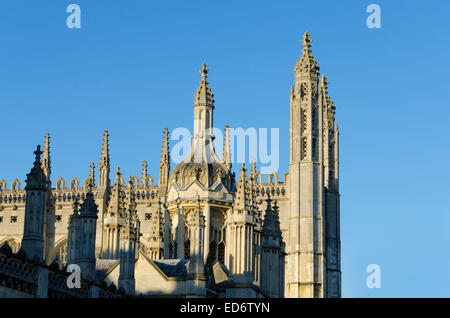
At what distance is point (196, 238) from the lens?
1586 inches

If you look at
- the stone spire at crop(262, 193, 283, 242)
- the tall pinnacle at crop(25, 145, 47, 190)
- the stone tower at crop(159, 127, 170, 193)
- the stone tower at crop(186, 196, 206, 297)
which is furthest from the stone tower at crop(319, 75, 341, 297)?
the tall pinnacle at crop(25, 145, 47, 190)

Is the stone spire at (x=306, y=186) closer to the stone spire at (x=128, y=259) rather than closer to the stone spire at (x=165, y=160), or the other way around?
the stone spire at (x=165, y=160)

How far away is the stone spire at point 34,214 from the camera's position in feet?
93.4

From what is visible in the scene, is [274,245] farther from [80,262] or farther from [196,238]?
[80,262]

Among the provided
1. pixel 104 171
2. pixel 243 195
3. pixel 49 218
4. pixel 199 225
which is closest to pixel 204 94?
pixel 243 195

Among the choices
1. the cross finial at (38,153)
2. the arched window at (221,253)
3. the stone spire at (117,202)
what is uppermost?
the stone spire at (117,202)

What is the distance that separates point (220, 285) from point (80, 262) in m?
12.3

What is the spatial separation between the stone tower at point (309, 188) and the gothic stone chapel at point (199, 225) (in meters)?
0.07

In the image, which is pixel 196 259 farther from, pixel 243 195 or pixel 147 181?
pixel 147 181

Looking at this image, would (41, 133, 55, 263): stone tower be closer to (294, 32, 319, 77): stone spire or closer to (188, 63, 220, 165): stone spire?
(294, 32, 319, 77): stone spire

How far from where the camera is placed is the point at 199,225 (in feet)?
132

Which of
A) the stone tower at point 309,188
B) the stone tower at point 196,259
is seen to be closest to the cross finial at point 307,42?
the stone tower at point 309,188
